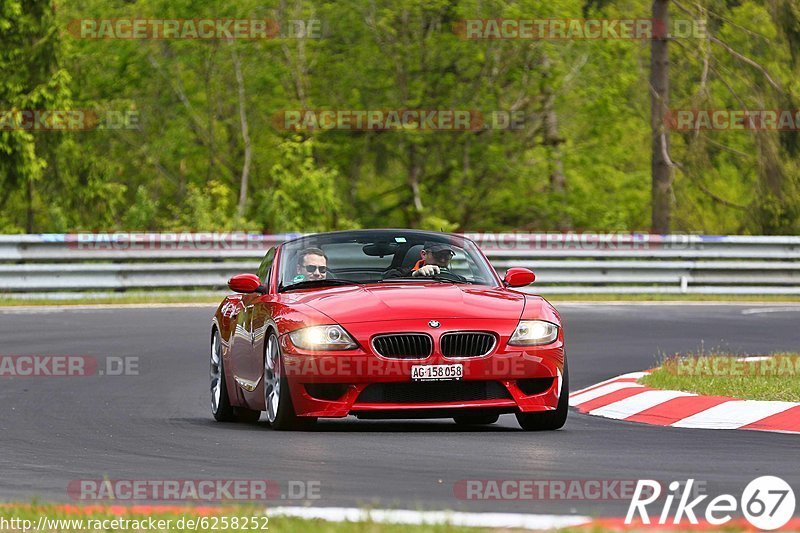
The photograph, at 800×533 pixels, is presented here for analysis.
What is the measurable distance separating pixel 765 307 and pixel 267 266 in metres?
14.5

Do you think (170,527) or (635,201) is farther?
(635,201)

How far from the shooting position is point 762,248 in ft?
90.8

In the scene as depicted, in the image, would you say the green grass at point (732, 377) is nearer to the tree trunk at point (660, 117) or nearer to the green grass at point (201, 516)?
the green grass at point (201, 516)

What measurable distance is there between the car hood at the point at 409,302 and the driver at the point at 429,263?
0.47 meters

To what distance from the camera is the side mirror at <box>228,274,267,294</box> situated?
11.7 metres

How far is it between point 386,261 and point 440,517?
582 cm

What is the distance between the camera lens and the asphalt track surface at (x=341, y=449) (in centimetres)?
791

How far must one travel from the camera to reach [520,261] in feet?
86.9

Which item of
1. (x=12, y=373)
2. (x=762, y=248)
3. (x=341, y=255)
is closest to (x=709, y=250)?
(x=762, y=248)

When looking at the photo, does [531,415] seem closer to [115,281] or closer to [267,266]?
[267,266]

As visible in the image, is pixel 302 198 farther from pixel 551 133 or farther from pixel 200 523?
pixel 200 523

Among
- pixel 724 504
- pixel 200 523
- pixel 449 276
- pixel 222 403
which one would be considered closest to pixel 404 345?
pixel 449 276

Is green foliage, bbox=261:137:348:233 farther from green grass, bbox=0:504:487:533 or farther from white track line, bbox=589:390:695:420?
green grass, bbox=0:504:487:533

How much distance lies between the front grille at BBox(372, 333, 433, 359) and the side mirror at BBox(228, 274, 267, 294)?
158cm
